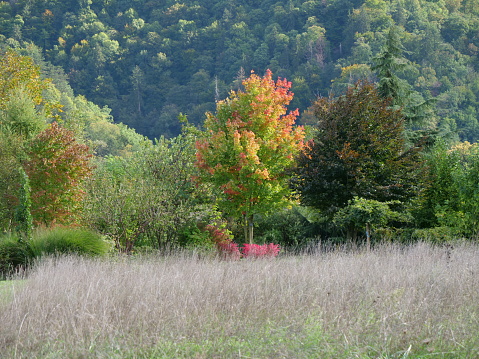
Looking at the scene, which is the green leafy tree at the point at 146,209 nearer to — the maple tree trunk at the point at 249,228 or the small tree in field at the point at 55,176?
the small tree in field at the point at 55,176

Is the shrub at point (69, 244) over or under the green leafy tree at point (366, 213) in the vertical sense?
under

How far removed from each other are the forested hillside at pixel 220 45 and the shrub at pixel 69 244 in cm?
4868

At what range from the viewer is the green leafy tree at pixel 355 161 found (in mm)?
17359

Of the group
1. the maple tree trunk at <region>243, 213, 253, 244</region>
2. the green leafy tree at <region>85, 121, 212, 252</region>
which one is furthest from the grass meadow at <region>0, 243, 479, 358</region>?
the maple tree trunk at <region>243, 213, 253, 244</region>

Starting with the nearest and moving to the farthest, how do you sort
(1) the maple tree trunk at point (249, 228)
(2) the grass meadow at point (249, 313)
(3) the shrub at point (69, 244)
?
1. (2) the grass meadow at point (249, 313)
2. (3) the shrub at point (69, 244)
3. (1) the maple tree trunk at point (249, 228)

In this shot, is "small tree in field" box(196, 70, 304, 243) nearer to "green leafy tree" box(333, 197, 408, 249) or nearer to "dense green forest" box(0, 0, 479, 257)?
"dense green forest" box(0, 0, 479, 257)

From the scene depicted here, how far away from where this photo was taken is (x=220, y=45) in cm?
8594

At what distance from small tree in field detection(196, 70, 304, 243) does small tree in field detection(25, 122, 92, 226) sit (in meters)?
4.44

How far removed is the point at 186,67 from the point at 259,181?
6968cm

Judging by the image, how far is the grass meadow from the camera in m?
5.45

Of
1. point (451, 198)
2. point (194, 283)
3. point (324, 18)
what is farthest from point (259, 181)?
point (324, 18)

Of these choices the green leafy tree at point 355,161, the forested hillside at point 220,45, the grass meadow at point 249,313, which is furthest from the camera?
the forested hillside at point 220,45

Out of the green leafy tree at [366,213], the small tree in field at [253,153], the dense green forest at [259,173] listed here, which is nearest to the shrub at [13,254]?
the dense green forest at [259,173]

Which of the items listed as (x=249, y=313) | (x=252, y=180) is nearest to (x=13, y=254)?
(x=252, y=180)
